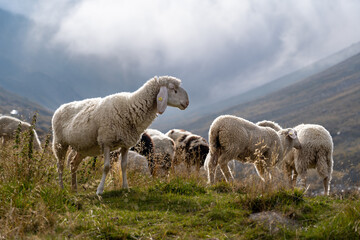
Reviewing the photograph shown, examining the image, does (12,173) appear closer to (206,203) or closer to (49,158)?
(49,158)

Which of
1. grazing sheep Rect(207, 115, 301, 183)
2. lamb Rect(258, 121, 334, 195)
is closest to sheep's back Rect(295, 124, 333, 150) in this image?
lamb Rect(258, 121, 334, 195)

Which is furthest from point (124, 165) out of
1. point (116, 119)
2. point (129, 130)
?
point (116, 119)

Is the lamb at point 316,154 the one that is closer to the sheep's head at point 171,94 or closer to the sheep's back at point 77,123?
the sheep's head at point 171,94

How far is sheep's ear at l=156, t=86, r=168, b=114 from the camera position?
762 cm

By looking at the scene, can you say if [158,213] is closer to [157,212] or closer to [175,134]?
[157,212]

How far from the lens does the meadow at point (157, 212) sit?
171 inches

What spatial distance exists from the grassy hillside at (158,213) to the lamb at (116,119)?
4.01ft

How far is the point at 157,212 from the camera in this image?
5512 millimetres

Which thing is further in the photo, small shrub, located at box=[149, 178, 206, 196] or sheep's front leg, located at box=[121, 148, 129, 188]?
sheep's front leg, located at box=[121, 148, 129, 188]

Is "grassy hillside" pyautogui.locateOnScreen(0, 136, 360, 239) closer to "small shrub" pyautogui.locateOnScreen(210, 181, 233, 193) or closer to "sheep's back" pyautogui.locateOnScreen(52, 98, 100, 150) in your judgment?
"small shrub" pyautogui.locateOnScreen(210, 181, 233, 193)

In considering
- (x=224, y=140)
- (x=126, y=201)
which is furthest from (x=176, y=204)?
(x=224, y=140)

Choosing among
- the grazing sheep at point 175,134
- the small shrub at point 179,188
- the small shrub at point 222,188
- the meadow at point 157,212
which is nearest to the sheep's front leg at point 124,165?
the meadow at point 157,212

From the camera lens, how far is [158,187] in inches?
277

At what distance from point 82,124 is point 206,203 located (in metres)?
3.38
